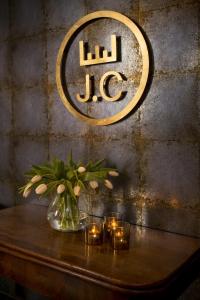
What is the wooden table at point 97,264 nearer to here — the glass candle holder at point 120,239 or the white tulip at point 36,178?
the glass candle holder at point 120,239

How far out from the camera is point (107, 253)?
4.39ft

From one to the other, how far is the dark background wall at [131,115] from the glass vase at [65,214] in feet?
0.98

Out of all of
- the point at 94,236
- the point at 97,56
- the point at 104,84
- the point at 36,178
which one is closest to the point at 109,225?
the point at 94,236

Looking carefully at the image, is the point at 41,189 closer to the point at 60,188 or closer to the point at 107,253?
the point at 60,188

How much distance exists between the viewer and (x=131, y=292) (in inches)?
42.3

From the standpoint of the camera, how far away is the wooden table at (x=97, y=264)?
1119 mm

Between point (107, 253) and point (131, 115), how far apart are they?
29.8 inches

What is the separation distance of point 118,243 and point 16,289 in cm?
140

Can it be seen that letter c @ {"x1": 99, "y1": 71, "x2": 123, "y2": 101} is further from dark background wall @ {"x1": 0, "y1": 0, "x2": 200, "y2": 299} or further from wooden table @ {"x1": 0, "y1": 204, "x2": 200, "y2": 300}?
wooden table @ {"x1": 0, "y1": 204, "x2": 200, "y2": 300}

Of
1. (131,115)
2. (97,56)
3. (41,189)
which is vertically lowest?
(41,189)

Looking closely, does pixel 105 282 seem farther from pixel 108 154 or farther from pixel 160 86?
pixel 160 86

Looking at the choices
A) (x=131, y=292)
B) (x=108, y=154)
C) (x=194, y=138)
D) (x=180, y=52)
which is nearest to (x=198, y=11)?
(x=180, y=52)

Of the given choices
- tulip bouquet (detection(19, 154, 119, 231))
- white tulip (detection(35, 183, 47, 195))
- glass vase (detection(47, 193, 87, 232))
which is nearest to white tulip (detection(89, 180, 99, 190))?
tulip bouquet (detection(19, 154, 119, 231))

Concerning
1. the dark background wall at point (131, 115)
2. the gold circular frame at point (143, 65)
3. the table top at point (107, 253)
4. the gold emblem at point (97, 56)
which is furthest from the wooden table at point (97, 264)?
the gold emblem at point (97, 56)
